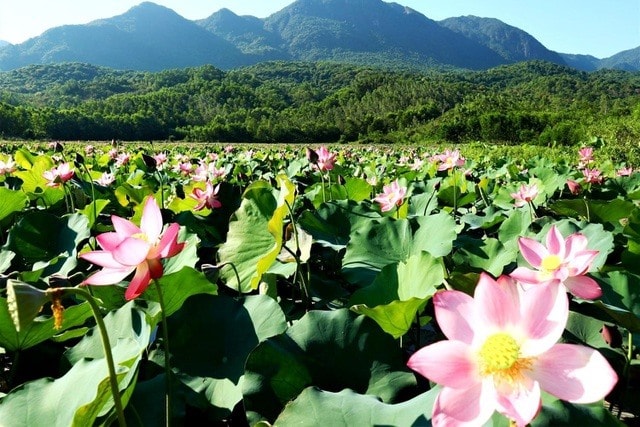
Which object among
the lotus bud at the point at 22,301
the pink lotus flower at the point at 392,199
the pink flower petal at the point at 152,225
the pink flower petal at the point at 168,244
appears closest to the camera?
the lotus bud at the point at 22,301

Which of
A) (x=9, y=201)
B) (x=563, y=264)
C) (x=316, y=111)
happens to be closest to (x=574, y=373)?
(x=563, y=264)

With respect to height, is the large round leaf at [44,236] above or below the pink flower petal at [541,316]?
below

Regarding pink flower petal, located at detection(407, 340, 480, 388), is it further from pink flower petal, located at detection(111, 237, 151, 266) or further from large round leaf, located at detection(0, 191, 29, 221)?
large round leaf, located at detection(0, 191, 29, 221)

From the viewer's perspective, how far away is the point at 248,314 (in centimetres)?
106

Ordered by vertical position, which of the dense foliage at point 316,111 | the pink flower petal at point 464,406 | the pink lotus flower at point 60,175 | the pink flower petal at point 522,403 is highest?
the pink flower petal at point 522,403

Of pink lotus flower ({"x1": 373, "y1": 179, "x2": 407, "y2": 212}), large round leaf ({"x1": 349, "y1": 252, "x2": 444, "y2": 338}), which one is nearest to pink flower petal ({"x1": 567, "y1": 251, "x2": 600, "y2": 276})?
large round leaf ({"x1": 349, "y1": 252, "x2": 444, "y2": 338})

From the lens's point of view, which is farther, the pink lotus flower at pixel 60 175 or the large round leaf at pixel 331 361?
the pink lotus flower at pixel 60 175

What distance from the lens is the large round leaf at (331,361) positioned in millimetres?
832

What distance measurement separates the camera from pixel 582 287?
33.0 inches

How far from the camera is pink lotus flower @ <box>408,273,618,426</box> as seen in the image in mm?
492

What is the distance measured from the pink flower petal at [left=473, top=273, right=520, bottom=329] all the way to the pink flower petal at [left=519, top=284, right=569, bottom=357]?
12 mm

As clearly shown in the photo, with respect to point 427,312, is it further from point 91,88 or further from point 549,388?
point 91,88

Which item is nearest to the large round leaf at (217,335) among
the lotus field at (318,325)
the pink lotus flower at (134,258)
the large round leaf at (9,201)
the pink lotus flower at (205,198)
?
the lotus field at (318,325)

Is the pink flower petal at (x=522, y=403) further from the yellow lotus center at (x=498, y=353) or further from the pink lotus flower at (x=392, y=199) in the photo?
the pink lotus flower at (x=392, y=199)
